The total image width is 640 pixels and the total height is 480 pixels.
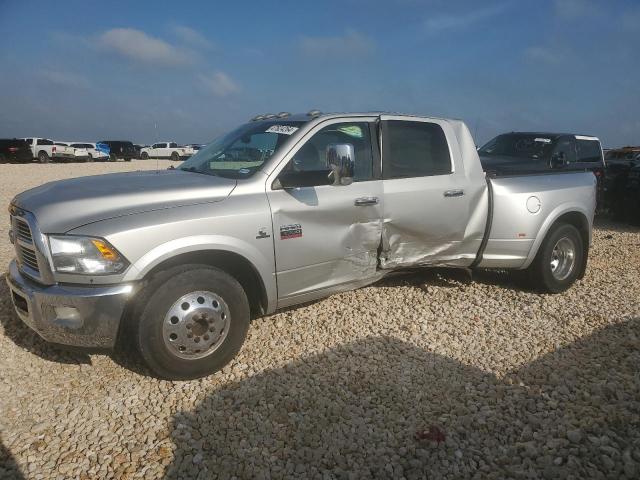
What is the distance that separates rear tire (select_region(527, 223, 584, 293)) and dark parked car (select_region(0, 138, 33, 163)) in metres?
32.5

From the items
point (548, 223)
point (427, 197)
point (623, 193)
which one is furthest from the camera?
point (623, 193)

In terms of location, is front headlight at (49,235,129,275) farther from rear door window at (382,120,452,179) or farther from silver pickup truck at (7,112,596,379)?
rear door window at (382,120,452,179)

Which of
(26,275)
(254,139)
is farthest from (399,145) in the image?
(26,275)

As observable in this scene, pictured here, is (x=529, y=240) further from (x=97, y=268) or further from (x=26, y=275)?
(x=26, y=275)

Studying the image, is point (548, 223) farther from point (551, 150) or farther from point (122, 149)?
point (122, 149)

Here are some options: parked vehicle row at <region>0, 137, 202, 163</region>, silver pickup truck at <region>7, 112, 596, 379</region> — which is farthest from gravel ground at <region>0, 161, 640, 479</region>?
parked vehicle row at <region>0, 137, 202, 163</region>

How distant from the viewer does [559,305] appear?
15.8 ft

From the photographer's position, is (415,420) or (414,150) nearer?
(415,420)

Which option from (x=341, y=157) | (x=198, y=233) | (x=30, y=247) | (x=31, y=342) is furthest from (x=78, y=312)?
(x=341, y=157)

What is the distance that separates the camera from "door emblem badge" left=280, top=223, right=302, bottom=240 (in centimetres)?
343

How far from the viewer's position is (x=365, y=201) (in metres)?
3.83

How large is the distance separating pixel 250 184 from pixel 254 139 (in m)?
0.74

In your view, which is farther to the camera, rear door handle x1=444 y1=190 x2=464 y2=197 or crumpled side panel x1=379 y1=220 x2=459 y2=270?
rear door handle x1=444 y1=190 x2=464 y2=197

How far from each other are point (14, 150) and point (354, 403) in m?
32.9
